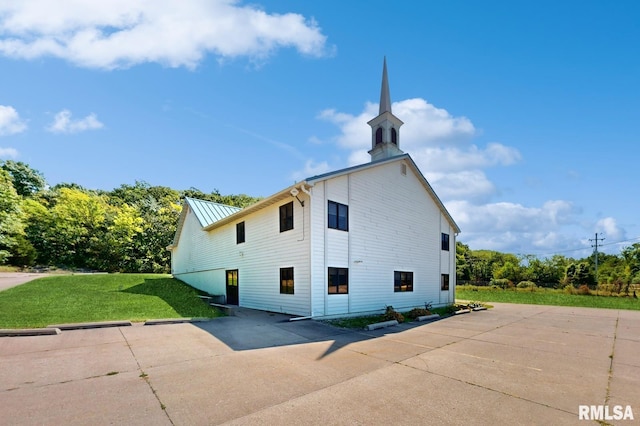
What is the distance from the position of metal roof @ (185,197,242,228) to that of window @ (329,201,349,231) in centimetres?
1039

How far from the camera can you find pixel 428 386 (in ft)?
17.4

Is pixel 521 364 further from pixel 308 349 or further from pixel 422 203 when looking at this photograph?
pixel 422 203

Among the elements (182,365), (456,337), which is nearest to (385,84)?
(456,337)

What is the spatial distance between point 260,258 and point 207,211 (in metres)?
8.95

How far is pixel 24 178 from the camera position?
4666 cm

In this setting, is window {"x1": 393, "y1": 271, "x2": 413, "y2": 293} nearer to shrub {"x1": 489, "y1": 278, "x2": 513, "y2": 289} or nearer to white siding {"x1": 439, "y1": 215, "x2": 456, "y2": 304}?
white siding {"x1": 439, "y1": 215, "x2": 456, "y2": 304}

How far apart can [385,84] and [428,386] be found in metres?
18.3

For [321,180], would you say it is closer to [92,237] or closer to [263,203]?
[263,203]

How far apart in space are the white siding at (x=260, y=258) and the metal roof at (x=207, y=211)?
990 mm

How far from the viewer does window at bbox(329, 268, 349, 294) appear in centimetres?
1285

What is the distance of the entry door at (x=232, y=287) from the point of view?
57.4ft

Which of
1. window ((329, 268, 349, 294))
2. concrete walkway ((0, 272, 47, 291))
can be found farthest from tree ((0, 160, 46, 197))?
window ((329, 268, 349, 294))

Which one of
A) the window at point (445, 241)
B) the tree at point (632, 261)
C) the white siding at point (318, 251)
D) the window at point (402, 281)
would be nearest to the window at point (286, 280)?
the white siding at point (318, 251)

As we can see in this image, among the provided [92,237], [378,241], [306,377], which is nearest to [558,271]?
[378,241]
